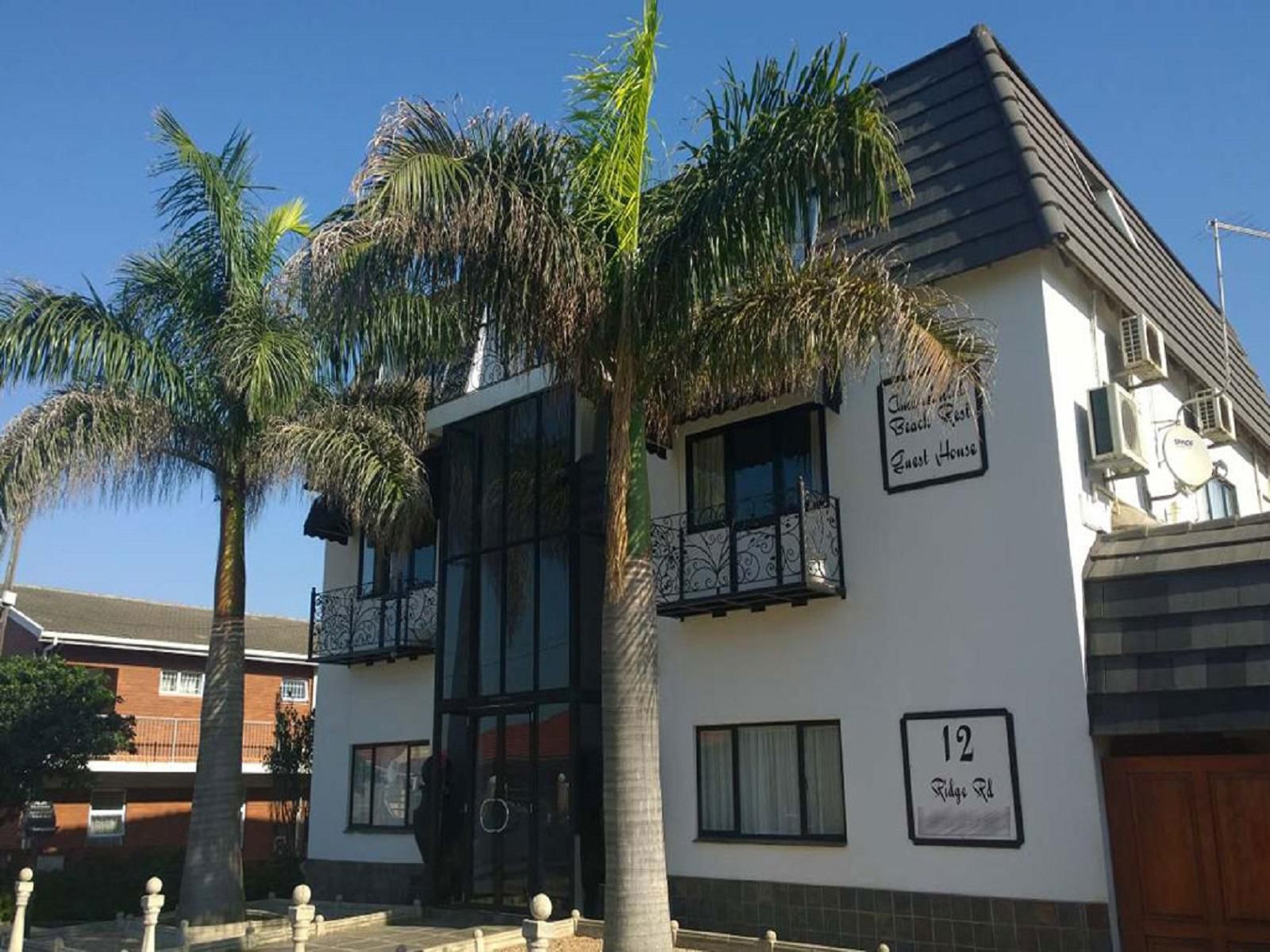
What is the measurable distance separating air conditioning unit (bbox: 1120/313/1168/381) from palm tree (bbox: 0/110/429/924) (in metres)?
9.19

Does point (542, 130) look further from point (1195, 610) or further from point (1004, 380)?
point (1195, 610)

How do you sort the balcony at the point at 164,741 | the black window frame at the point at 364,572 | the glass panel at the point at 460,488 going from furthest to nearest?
the balcony at the point at 164,741
the black window frame at the point at 364,572
the glass panel at the point at 460,488

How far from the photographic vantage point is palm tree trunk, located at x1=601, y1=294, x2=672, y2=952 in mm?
9500

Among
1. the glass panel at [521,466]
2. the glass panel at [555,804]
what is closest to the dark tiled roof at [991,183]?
the glass panel at [521,466]

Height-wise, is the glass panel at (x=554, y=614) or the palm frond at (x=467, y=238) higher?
the palm frond at (x=467, y=238)

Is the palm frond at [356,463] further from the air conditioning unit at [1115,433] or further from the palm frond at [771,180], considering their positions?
the air conditioning unit at [1115,433]

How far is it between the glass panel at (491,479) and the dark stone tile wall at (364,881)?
5.39 meters

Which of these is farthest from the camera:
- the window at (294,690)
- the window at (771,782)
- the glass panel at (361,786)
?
the window at (294,690)

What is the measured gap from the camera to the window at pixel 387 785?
60.1 ft

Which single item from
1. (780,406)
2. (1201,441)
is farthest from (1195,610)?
(780,406)

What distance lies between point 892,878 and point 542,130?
858 centimetres

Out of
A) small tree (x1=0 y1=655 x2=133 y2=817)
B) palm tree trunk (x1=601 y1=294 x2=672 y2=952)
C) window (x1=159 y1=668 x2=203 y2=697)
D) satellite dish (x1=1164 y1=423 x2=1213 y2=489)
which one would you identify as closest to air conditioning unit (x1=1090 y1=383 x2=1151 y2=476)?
satellite dish (x1=1164 y1=423 x2=1213 y2=489)

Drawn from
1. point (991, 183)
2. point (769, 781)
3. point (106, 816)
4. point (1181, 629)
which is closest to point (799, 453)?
point (991, 183)

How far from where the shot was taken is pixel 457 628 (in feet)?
55.4
